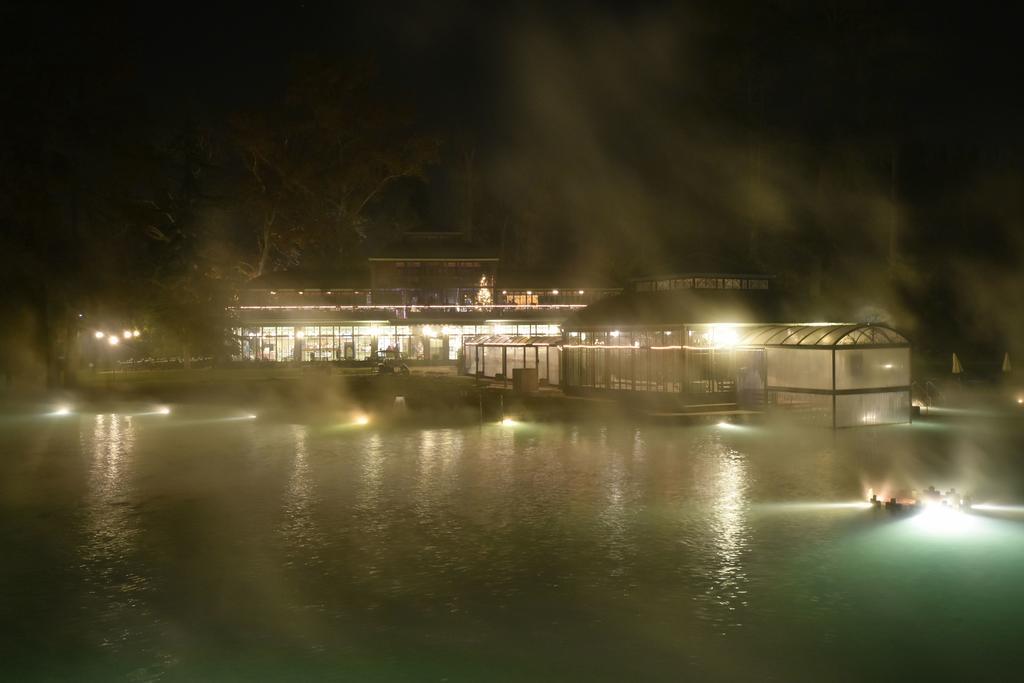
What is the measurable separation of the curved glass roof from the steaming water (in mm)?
6911

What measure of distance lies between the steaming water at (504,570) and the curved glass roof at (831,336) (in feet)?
22.7

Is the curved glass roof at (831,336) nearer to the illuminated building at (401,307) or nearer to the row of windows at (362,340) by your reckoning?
the illuminated building at (401,307)

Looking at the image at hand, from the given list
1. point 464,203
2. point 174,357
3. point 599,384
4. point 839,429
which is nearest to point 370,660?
point 839,429

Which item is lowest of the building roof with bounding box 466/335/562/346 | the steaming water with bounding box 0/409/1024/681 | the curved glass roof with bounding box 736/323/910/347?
the steaming water with bounding box 0/409/1024/681

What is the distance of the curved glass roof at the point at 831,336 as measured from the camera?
78.9 ft

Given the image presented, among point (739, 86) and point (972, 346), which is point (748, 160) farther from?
point (972, 346)

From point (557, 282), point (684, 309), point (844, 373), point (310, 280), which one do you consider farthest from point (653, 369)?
point (310, 280)

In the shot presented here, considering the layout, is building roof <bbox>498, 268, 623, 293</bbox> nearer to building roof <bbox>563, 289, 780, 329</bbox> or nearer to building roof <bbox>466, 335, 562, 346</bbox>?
building roof <bbox>466, 335, 562, 346</bbox>

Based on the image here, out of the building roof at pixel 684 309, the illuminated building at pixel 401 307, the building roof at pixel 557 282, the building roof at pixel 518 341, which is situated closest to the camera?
the building roof at pixel 684 309

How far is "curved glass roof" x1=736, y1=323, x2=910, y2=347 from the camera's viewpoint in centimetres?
2405

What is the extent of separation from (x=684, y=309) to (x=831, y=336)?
595 centimetres

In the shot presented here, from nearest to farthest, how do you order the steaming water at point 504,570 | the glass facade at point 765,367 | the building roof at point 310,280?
the steaming water at point 504,570, the glass facade at point 765,367, the building roof at point 310,280

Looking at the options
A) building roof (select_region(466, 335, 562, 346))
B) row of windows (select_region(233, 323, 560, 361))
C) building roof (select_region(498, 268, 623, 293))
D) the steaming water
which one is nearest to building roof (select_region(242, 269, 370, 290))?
row of windows (select_region(233, 323, 560, 361))

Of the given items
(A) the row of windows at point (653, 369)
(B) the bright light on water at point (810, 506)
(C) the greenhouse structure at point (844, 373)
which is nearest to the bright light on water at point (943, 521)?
(B) the bright light on water at point (810, 506)
